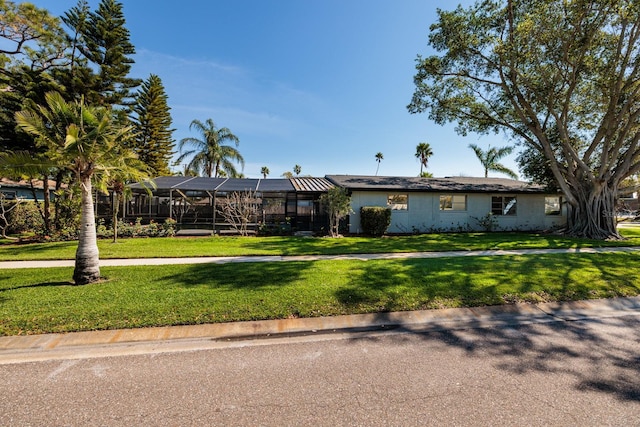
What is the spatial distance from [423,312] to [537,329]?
1.59m

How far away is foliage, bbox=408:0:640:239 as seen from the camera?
12.2 metres

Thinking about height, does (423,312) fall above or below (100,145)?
below

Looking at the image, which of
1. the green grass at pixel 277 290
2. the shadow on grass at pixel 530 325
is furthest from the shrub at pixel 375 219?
the shadow on grass at pixel 530 325

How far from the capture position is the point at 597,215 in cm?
1420

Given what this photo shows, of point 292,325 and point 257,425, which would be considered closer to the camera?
point 257,425

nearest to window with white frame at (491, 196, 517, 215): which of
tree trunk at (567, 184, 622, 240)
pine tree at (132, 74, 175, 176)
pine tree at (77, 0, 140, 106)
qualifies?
tree trunk at (567, 184, 622, 240)

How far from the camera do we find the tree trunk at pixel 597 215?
14.0 meters

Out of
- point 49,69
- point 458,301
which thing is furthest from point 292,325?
point 49,69

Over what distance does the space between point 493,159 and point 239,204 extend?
99.2 feet

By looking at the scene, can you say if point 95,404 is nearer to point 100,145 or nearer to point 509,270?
point 100,145

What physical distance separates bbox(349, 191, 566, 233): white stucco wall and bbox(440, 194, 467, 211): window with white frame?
0.74 feet

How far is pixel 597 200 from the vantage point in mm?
14344

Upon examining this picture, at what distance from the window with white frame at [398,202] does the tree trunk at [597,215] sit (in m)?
8.22

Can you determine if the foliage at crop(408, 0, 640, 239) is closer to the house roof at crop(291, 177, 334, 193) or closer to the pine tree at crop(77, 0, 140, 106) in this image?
the house roof at crop(291, 177, 334, 193)
